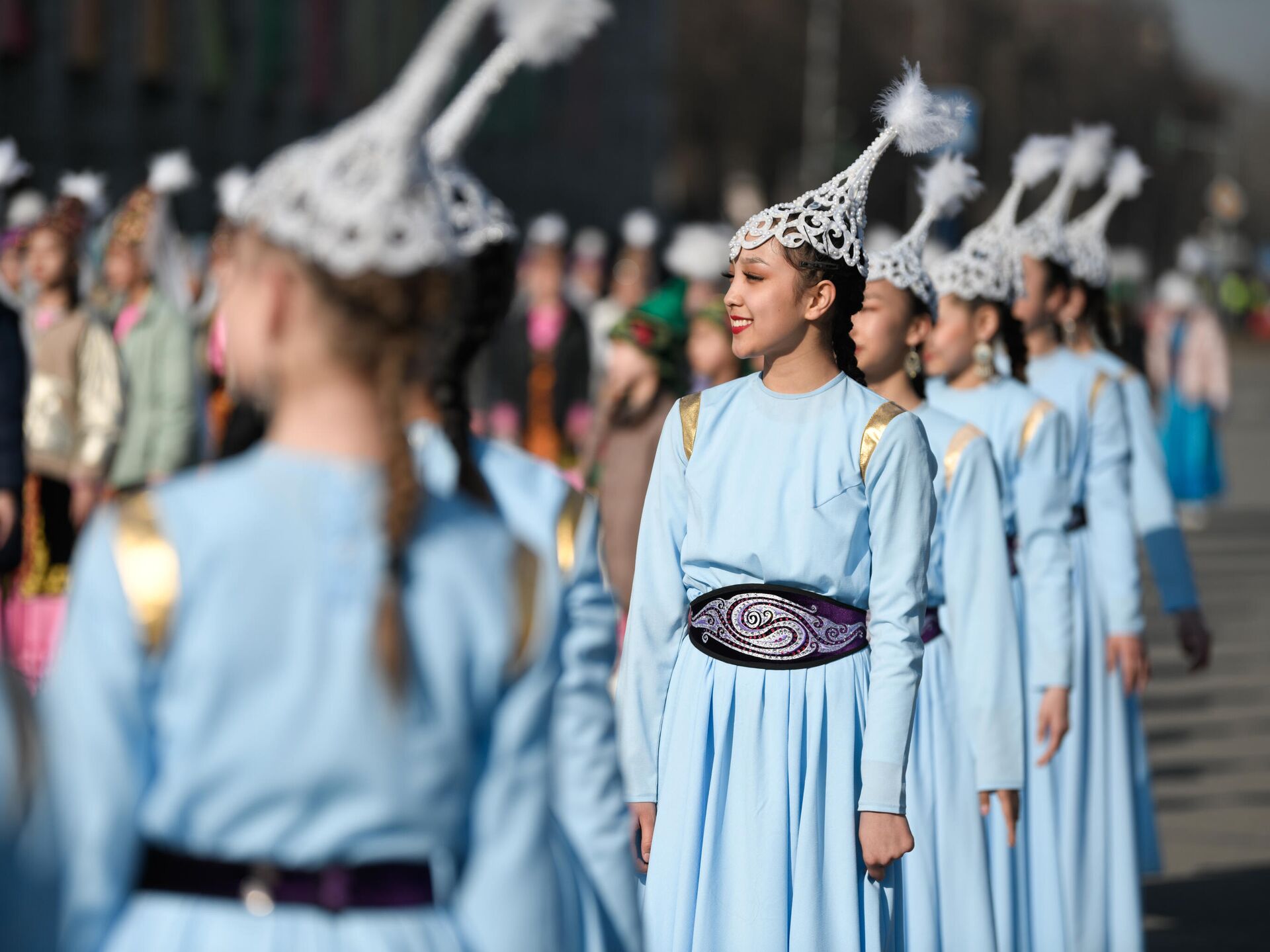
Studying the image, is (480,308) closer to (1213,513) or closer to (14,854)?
(14,854)

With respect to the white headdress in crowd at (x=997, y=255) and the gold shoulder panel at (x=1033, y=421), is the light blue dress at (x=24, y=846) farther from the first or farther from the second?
the gold shoulder panel at (x=1033, y=421)

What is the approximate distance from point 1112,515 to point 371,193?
4.31 m

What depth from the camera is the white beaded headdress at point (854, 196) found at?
4375mm

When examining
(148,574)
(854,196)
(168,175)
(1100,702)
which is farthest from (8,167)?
(148,574)

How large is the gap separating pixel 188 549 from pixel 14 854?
35 centimetres

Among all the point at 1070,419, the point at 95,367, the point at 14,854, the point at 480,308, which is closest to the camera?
the point at 14,854

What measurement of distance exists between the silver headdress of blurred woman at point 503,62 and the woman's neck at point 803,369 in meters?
1.58

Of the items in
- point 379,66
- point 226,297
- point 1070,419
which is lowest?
point 226,297

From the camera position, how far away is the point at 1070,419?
21.3ft

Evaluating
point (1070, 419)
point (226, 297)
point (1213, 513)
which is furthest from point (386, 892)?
point (1213, 513)

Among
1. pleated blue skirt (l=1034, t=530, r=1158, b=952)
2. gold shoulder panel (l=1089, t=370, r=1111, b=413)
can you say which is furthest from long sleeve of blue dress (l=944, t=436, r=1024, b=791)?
gold shoulder panel (l=1089, t=370, r=1111, b=413)

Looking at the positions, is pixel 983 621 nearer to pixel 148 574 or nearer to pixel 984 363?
pixel 984 363

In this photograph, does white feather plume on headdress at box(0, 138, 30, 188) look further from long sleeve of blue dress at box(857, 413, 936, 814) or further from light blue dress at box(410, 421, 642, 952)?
light blue dress at box(410, 421, 642, 952)

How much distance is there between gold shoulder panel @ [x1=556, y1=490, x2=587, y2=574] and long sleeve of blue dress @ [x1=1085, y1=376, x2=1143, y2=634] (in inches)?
151
